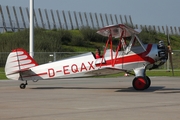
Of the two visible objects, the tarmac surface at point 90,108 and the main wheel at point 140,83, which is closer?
the tarmac surface at point 90,108

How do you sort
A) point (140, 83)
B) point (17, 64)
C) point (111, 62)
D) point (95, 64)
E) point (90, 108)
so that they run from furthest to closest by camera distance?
point (17, 64) → point (95, 64) → point (111, 62) → point (140, 83) → point (90, 108)

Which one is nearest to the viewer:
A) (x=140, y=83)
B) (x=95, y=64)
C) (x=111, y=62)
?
(x=140, y=83)

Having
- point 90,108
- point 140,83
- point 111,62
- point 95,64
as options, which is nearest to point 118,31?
point 111,62

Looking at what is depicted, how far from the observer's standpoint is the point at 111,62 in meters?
19.4

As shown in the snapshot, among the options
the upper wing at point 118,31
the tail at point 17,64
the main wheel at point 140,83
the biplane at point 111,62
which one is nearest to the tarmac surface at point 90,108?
the main wheel at point 140,83

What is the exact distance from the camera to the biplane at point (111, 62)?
19.0 m

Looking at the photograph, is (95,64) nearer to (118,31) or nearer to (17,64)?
(118,31)

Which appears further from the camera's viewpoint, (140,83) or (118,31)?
(118,31)

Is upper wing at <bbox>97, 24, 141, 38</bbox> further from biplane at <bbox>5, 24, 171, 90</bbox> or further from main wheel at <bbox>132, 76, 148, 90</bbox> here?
main wheel at <bbox>132, 76, 148, 90</bbox>

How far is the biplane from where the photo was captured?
1897 centimetres

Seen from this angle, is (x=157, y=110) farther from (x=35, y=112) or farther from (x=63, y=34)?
(x=63, y=34)

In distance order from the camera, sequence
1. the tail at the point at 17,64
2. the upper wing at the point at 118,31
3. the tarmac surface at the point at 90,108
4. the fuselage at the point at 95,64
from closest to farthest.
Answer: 1. the tarmac surface at the point at 90,108
2. the upper wing at the point at 118,31
3. the fuselage at the point at 95,64
4. the tail at the point at 17,64

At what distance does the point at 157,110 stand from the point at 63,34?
4069cm

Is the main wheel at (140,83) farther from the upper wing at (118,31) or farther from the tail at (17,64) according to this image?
the tail at (17,64)
